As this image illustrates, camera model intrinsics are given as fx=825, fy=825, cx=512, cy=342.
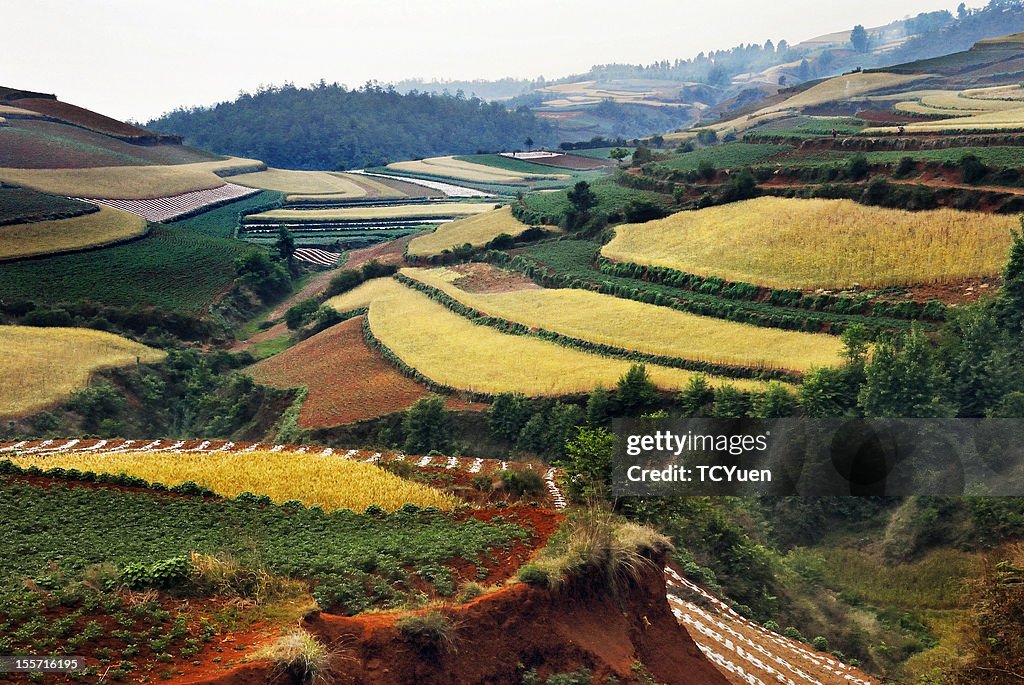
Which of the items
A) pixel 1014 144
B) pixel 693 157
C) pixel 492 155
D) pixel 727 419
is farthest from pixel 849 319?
pixel 492 155

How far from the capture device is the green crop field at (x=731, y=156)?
6144 centimetres

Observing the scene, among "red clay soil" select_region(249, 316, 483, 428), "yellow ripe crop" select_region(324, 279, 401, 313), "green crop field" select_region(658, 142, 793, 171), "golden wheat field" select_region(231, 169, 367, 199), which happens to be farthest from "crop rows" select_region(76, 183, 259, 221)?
"green crop field" select_region(658, 142, 793, 171)

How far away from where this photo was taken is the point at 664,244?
47.9 m

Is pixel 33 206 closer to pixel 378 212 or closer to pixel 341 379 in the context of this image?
pixel 378 212

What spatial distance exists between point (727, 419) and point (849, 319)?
34.4 ft

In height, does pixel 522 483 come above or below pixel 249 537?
below

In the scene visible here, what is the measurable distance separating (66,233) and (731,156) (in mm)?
50290

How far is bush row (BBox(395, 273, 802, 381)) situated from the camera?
29234mm

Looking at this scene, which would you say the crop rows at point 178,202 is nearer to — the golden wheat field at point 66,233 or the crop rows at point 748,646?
the golden wheat field at point 66,233

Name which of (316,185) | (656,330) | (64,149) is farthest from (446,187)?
(656,330)

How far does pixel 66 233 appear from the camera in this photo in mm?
60656

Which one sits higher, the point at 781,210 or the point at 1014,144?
the point at 1014,144

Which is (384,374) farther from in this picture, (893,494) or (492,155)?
(492,155)

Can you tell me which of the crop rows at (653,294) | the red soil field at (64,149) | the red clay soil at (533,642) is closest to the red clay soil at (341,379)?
the crop rows at (653,294)
